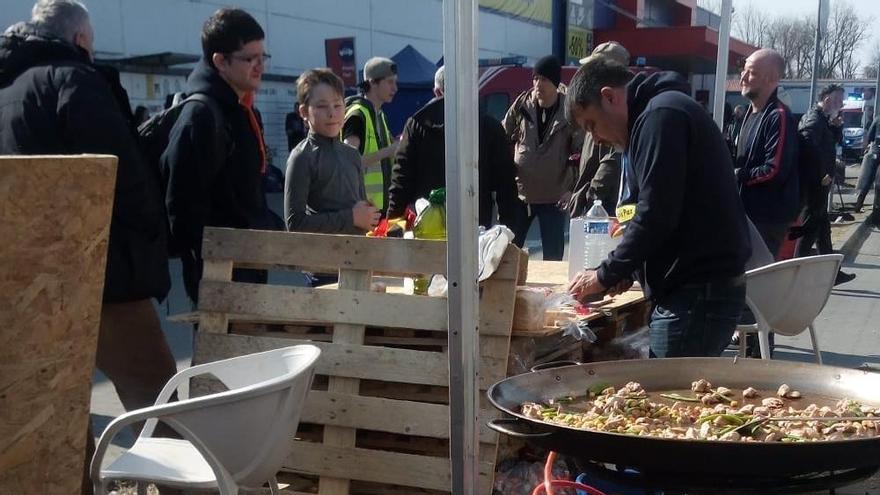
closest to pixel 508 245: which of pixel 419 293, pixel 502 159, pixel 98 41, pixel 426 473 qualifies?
pixel 419 293

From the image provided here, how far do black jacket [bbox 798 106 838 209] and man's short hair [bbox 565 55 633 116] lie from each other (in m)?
3.68

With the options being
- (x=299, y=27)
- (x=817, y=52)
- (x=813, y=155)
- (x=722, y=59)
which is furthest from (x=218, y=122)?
(x=299, y=27)


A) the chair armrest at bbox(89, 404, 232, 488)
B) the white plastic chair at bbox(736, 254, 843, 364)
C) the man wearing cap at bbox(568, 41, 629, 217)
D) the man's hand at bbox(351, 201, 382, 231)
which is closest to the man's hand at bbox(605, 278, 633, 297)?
the white plastic chair at bbox(736, 254, 843, 364)

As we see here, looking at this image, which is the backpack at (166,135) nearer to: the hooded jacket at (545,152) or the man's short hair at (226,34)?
the man's short hair at (226,34)

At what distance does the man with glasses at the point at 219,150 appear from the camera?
374 centimetres

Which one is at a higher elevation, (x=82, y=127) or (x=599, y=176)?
(x=82, y=127)

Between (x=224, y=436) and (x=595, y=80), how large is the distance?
1.65 m

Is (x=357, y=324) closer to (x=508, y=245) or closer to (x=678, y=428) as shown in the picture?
(x=508, y=245)

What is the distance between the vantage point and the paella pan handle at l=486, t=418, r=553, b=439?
2.05m

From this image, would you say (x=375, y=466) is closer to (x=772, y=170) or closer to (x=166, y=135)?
(x=166, y=135)

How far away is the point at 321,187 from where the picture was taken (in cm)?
454

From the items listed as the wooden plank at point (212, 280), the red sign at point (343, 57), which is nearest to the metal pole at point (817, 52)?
the red sign at point (343, 57)

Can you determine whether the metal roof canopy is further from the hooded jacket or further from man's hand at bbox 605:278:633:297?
man's hand at bbox 605:278:633:297

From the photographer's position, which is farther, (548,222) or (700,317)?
(548,222)
